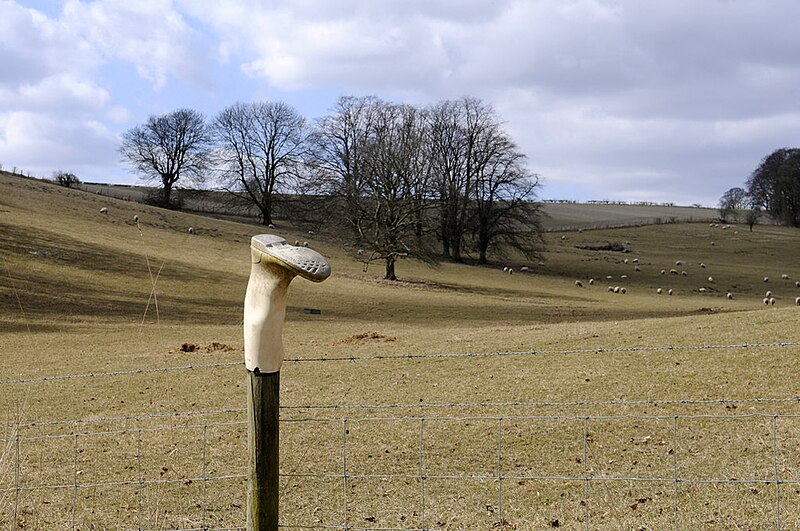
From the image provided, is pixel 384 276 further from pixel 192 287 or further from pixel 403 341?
pixel 403 341

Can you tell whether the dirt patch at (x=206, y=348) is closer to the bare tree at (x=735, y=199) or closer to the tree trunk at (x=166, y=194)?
the tree trunk at (x=166, y=194)

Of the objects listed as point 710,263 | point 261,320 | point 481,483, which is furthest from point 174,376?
point 710,263

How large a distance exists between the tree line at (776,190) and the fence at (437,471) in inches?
3829

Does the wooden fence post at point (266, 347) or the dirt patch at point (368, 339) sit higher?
the wooden fence post at point (266, 347)

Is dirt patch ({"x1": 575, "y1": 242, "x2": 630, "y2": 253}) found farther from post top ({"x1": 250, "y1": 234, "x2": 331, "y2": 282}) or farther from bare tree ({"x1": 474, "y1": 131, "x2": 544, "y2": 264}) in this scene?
post top ({"x1": 250, "y1": 234, "x2": 331, "y2": 282})

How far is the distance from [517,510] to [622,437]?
298cm

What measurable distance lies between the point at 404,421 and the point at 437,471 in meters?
2.14

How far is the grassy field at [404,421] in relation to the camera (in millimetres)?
8703

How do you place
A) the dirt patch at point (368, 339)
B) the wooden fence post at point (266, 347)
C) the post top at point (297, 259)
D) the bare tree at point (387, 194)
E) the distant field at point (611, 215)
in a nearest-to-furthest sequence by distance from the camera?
the post top at point (297, 259)
the wooden fence post at point (266, 347)
the dirt patch at point (368, 339)
the bare tree at point (387, 194)
the distant field at point (611, 215)

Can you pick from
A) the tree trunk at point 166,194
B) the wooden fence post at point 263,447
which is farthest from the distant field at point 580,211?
the wooden fence post at point 263,447

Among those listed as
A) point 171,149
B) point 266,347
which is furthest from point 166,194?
point 266,347

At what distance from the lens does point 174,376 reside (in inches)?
691

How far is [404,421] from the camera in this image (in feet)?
41.1

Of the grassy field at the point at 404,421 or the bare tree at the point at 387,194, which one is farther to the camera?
the bare tree at the point at 387,194
